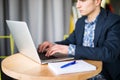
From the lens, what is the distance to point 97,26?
55.9 inches

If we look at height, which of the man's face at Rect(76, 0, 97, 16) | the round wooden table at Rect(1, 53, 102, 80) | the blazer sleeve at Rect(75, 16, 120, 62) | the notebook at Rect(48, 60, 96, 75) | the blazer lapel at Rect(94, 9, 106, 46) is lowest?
the round wooden table at Rect(1, 53, 102, 80)

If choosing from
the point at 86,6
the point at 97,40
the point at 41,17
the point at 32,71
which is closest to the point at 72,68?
the point at 32,71

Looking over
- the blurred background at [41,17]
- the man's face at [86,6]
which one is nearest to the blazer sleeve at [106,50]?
the man's face at [86,6]

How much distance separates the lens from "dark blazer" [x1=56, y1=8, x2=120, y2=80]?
1203 mm

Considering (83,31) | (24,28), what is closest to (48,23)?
(83,31)

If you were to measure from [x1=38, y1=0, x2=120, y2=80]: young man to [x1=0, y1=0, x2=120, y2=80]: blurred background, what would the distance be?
92 centimetres

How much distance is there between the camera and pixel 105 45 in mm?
1252

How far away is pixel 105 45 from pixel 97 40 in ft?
0.55

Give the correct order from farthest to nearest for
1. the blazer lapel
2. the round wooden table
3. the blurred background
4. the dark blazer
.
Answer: the blurred background, the blazer lapel, the dark blazer, the round wooden table

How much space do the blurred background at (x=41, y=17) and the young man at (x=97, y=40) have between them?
924 mm

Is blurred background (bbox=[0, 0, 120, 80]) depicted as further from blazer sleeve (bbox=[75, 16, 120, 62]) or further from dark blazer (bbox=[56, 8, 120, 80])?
blazer sleeve (bbox=[75, 16, 120, 62])

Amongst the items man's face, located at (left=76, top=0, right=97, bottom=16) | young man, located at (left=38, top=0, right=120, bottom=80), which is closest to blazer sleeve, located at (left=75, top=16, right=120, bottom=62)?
young man, located at (left=38, top=0, right=120, bottom=80)

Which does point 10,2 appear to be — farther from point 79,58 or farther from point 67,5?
point 79,58

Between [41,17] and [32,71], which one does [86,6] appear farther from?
[41,17]
